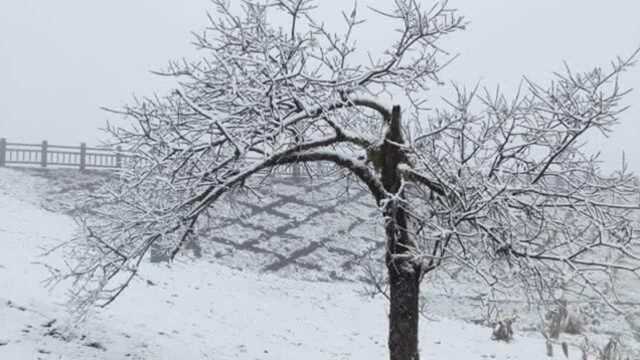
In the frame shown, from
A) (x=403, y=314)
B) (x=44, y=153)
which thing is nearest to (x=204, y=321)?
(x=403, y=314)

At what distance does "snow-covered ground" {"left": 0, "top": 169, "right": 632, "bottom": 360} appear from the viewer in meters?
9.24

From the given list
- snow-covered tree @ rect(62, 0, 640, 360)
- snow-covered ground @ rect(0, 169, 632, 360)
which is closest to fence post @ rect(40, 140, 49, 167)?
snow-covered ground @ rect(0, 169, 632, 360)

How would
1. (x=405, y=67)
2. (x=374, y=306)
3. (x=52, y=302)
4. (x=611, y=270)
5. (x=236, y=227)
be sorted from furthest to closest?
1. (x=236, y=227)
2. (x=374, y=306)
3. (x=52, y=302)
4. (x=405, y=67)
5. (x=611, y=270)

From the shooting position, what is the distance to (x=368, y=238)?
22.6 metres

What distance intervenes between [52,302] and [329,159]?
568cm

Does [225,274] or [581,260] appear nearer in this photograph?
[581,260]

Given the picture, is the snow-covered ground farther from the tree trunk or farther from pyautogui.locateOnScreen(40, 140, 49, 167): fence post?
pyautogui.locateOnScreen(40, 140, 49, 167): fence post

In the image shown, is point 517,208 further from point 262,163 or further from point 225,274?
point 225,274

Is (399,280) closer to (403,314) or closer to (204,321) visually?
(403,314)

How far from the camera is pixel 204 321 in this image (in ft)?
41.4

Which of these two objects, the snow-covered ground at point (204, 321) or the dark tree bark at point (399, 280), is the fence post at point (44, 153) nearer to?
the snow-covered ground at point (204, 321)

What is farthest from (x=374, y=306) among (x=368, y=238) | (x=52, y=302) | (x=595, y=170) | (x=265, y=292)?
(x=595, y=170)

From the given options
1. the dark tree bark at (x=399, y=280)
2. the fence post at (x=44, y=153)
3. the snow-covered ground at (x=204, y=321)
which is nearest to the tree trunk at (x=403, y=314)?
the dark tree bark at (x=399, y=280)

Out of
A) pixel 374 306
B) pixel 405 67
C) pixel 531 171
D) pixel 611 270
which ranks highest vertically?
pixel 405 67
